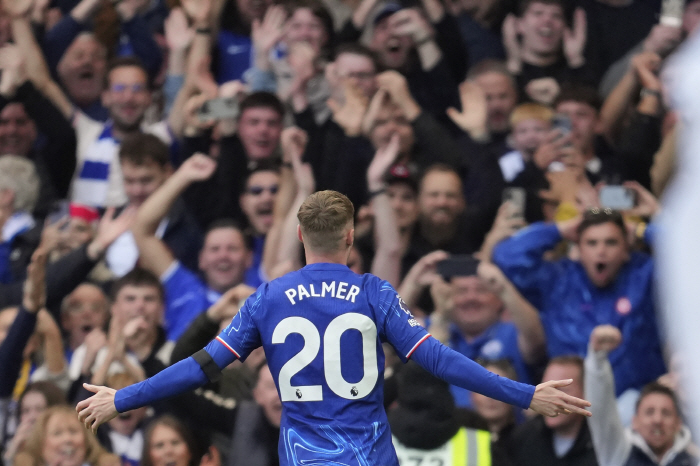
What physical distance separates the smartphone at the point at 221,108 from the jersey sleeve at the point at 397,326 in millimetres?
3967

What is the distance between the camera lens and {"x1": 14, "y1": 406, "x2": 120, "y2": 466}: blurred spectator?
6.34 metres

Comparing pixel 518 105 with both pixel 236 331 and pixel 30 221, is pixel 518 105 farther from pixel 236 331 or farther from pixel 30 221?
pixel 236 331

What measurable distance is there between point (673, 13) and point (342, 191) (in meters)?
2.51

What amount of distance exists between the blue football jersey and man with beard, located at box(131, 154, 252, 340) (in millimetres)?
2980

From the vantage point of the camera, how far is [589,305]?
6582 mm

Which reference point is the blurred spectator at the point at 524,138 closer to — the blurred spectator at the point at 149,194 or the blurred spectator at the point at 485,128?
the blurred spectator at the point at 485,128

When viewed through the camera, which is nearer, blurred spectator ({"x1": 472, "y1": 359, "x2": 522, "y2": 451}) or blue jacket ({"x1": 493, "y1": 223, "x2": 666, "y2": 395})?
blurred spectator ({"x1": 472, "y1": 359, "x2": 522, "y2": 451})

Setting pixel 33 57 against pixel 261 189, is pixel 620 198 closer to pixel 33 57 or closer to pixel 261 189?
pixel 261 189

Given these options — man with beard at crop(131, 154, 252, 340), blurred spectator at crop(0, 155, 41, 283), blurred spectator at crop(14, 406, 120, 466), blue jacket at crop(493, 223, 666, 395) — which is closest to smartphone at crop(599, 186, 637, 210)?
blue jacket at crop(493, 223, 666, 395)

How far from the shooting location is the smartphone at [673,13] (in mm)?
7590

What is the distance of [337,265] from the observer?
4.23m

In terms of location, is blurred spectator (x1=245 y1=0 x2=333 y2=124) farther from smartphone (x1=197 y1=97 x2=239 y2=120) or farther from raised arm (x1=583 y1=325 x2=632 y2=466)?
raised arm (x1=583 y1=325 x2=632 y2=466)

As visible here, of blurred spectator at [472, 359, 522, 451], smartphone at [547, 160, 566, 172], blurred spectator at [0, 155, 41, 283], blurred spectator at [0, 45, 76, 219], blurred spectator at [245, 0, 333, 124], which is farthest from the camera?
blurred spectator at [0, 45, 76, 219]

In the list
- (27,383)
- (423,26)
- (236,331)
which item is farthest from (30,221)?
(236,331)
